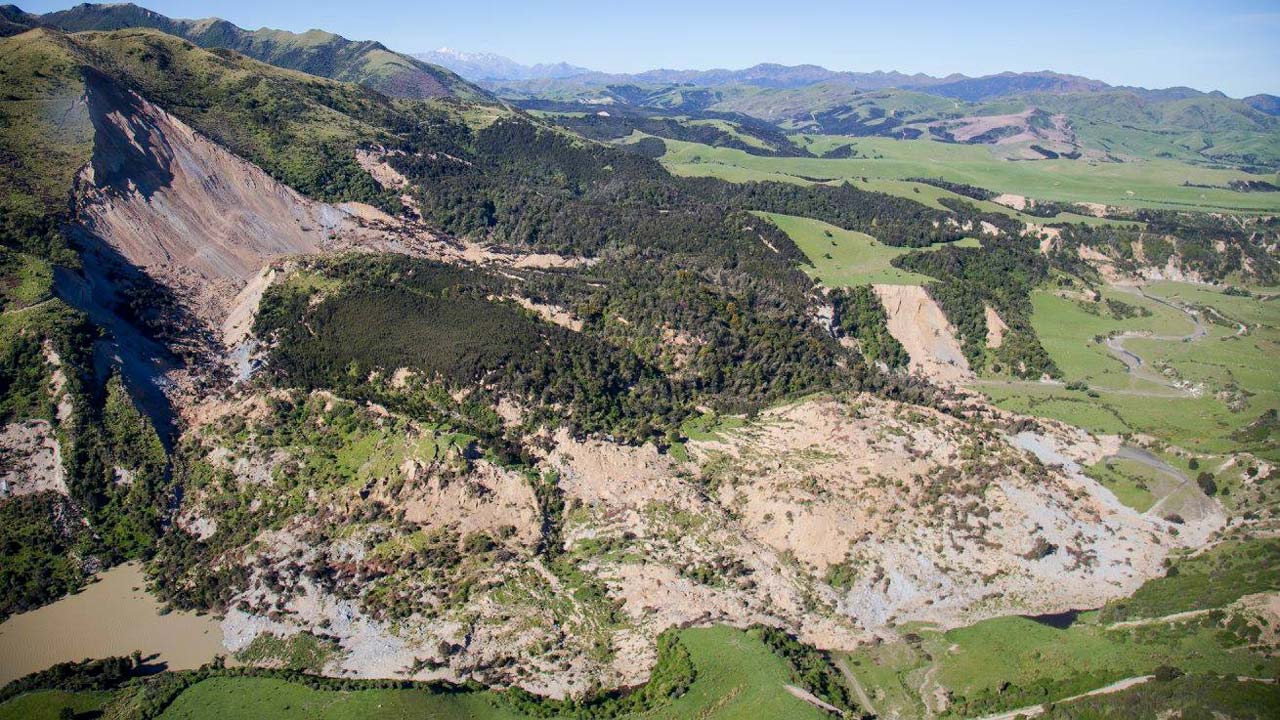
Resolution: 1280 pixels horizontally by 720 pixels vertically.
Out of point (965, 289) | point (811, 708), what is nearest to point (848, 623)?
point (811, 708)

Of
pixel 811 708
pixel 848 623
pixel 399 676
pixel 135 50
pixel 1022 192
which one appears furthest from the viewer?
pixel 1022 192

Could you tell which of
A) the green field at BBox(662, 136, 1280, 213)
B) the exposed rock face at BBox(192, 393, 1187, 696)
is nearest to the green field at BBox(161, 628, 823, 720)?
the exposed rock face at BBox(192, 393, 1187, 696)

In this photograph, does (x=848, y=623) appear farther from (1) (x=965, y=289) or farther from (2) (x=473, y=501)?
(1) (x=965, y=289)

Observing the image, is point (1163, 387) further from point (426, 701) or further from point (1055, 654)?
point (426, 701)

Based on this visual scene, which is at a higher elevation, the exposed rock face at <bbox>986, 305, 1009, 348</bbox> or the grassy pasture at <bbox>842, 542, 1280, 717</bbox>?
the exposed rock face at <bbox>986, 305, 1009, 348</bbox>

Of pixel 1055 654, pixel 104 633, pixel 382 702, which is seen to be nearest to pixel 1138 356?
pixel 1055 654

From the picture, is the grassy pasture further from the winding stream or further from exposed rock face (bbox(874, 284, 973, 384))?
exposed rock face (bbox(874, 284, 973, 384))

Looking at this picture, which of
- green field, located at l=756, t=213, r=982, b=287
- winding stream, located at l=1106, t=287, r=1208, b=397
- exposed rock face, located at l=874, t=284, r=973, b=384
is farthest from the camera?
green field, located at l=756, t=213, r=982, b=287

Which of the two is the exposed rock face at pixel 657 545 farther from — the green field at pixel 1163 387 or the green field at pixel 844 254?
the green field at pixel 844 254
